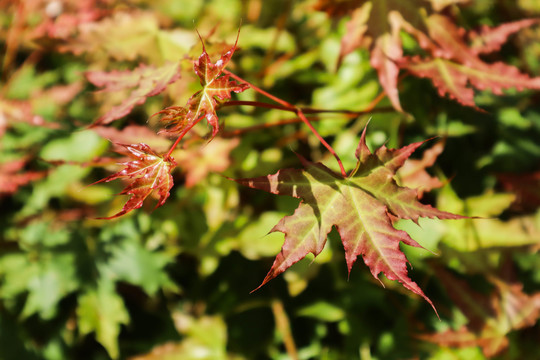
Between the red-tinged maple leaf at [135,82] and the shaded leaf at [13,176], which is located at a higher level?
the red-tinged maple leaf at [135,82]

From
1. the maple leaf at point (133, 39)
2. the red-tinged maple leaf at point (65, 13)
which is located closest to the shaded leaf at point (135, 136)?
the maple leaf at point (133, 39)

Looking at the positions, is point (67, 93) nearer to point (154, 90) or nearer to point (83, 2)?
point (83, 2)

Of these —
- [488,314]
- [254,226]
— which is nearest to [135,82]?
[254,226]

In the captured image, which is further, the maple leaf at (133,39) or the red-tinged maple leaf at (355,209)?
the maple leaf at (133,39)

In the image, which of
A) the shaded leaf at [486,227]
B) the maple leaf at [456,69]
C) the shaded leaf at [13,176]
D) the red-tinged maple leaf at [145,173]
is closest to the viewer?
the red-tinged maple leaf at [145,173]

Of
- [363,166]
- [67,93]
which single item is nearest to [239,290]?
[363,166]

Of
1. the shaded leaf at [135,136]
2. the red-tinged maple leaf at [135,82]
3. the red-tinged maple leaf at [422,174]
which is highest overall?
the red-tinged maple leaf at [135,82]

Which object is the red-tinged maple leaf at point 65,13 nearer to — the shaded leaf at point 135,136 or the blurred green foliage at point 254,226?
the blurred green foliage at point 254,226
